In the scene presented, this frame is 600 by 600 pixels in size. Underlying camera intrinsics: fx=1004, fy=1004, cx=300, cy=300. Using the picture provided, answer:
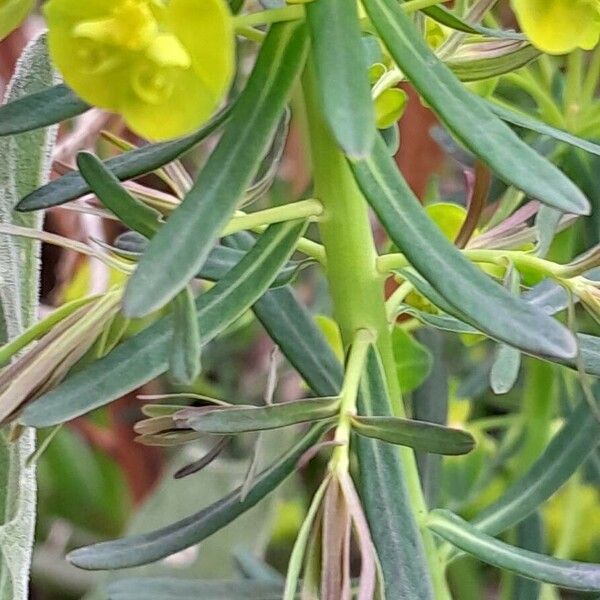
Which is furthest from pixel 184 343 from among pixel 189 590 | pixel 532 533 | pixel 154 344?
pixel 532 533

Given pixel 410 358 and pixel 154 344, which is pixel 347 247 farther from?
pixel 410 358

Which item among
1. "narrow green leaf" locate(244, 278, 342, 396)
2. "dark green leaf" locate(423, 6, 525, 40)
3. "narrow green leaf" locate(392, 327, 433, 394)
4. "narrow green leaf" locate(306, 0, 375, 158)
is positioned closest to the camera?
"narrow green leaf" locate(306, 0, 375, 158)

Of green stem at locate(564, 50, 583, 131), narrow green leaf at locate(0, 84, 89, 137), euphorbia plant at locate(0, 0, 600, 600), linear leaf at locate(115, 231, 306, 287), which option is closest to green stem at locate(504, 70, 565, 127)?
green stem at locate(564, 50, 583, 131)

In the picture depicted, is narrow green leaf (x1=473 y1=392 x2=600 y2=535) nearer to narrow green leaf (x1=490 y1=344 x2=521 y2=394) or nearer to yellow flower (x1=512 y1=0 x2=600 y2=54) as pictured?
narrow green leaf (x1=490 y1=344 x2=521 y2=394)

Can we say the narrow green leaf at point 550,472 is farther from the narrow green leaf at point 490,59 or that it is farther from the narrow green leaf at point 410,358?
the narrow green leaf at point 490,59

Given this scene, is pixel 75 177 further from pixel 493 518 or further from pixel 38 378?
pixel 493 518

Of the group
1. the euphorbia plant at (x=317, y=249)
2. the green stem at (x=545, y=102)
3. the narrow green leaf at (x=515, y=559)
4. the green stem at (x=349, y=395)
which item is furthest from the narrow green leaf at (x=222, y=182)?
the green stem at (x=545, y=102)

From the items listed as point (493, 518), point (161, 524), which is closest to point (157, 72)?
point (493, 518)
